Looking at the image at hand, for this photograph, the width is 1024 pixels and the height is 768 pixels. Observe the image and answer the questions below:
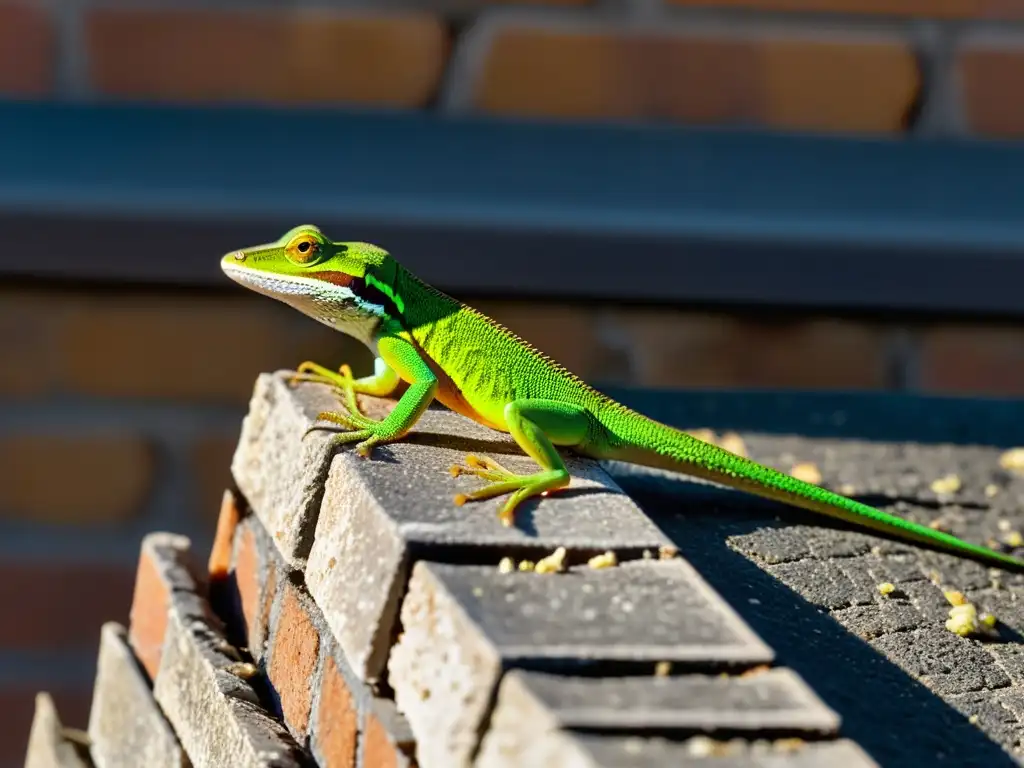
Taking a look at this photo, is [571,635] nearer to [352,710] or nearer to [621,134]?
[352,710]

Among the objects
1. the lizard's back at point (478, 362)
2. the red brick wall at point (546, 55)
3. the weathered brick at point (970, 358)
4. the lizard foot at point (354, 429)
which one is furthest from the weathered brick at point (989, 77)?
the lizard foot at point (354, 429)

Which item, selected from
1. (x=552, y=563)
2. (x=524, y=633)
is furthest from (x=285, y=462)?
→ (x=524, y=633)

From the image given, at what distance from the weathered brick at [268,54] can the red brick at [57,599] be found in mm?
1154

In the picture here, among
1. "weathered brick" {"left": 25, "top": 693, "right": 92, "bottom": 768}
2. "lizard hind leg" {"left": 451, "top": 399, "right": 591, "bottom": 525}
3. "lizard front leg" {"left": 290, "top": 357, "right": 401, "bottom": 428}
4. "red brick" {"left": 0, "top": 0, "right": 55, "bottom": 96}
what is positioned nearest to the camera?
"lizard hind leg" {"left": 451, "top": 399, "right": 591, "bottom": 525}

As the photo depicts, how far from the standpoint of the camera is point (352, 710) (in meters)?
1.16

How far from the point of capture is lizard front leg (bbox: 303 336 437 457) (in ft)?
4.46

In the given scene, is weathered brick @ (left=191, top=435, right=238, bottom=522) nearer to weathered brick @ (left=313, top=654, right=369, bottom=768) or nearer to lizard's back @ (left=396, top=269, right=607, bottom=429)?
lizard's back @ (left=396, top=269, right=607, bottom=429)

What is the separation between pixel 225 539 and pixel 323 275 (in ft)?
1.23

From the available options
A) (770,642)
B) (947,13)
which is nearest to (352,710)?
(770,642)

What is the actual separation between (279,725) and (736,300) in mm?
1852

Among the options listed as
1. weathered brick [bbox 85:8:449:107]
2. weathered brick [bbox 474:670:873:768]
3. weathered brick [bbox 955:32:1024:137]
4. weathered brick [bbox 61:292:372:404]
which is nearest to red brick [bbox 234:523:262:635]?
weathered brick [bbox 474:670:873:768]

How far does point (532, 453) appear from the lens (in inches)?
58.2

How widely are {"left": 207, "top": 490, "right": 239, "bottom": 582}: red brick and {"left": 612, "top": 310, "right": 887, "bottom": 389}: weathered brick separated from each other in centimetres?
154

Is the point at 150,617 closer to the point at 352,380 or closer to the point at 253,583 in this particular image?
the point at 253,583
